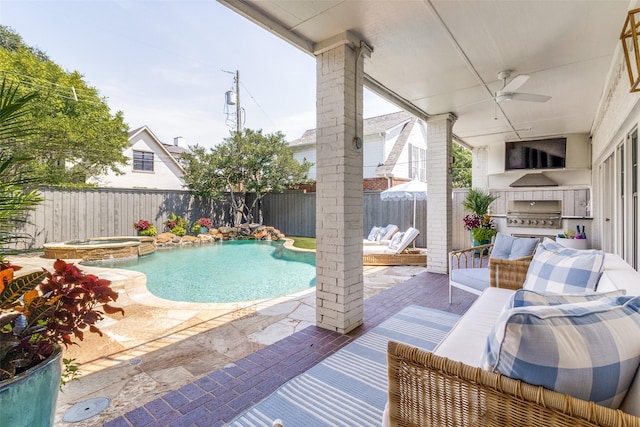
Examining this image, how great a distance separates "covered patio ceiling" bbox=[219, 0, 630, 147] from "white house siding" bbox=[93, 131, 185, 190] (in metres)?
12.6

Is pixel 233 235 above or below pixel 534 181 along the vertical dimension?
below

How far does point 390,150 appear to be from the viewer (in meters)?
13.5

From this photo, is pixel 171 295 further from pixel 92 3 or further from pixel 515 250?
pixel 92 3

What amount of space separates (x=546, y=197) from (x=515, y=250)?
6.32 meters

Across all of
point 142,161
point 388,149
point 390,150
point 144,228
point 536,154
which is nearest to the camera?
point 536,154

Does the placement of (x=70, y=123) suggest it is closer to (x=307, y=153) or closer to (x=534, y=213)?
(x=307, y=153)

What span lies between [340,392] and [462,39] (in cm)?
370

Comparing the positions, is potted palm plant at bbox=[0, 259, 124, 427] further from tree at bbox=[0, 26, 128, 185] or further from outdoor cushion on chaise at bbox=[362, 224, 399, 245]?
tree at bbox=[0, 26, 128, 185]

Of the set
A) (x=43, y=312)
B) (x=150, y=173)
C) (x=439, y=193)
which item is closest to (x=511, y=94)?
(x=439, y=193)

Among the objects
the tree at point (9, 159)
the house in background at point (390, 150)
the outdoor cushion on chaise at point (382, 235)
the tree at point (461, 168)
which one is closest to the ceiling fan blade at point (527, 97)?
the tree at point (9, 159)

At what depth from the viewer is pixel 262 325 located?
11.1ft

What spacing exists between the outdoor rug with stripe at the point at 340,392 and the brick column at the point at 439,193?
3.01 metres

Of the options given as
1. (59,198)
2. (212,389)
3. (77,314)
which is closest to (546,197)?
(212,389)

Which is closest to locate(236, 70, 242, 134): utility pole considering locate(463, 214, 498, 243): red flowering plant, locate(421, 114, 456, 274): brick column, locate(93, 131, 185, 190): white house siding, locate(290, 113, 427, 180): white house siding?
locate(290, 113, 427, 180): white house siding
